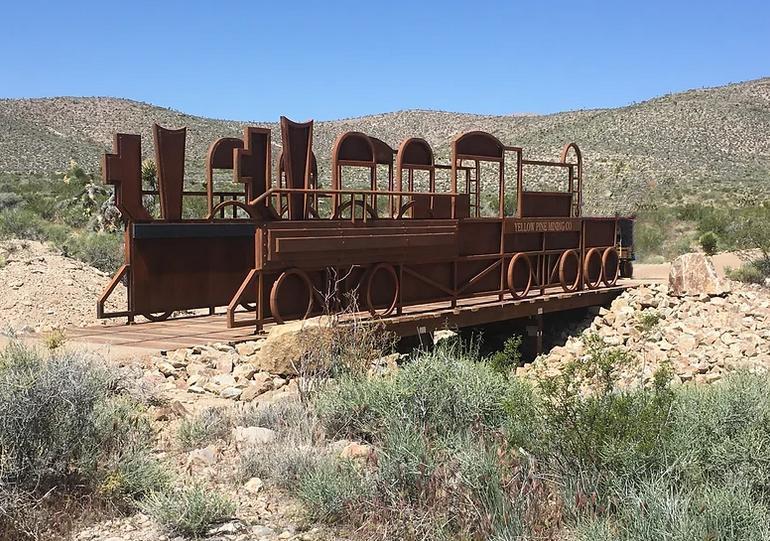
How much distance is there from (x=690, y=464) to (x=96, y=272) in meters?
14.8

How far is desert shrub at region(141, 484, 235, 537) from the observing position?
16.8ft

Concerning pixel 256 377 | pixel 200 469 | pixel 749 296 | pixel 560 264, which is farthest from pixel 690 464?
pixel 749 296

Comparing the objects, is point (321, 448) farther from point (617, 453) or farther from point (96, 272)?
point (96, 272)

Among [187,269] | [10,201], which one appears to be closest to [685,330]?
[187,269]

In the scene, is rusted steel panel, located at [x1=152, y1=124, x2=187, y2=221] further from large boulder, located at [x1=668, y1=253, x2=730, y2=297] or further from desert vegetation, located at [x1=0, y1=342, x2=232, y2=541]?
large boulder, located at [x1=668, y1=253, x2=730, y2=297]

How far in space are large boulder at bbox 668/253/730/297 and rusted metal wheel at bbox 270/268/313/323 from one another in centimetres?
931

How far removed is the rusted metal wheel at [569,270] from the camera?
1659 centimetres

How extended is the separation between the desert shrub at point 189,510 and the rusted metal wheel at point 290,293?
561 centimetres

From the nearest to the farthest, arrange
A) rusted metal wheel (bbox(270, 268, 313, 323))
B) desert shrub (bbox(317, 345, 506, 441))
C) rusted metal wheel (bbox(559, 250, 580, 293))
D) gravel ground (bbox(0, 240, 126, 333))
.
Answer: desert shrub (bbox(317, 345, 506, 441)) < rusted metal wheel (bbox(270, 268, 313, 323)) < gravel ground (bbox(0, 240, 126, 333)) < rusted metal wheel (bbox(559, 250, 580, 293))

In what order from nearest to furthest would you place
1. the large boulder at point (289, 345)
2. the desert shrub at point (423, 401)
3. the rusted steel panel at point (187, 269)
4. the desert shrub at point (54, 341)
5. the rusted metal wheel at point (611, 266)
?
the desert shrub at point (423, 401)
the desert shrub at point (54, 341)
the large boulder at point (289, 345)
the rusted steel panel at point (187, 269)
the rusted metal wheel at point (611, 266)

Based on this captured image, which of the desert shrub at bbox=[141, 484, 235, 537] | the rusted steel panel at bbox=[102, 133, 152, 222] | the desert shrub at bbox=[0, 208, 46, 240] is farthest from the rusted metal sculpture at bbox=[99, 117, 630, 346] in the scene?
the desert shrub at bbox=[0, 208, 46, 240]

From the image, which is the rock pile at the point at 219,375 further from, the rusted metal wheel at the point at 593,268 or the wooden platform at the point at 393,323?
the rusted metal wheel at the point at 593,268

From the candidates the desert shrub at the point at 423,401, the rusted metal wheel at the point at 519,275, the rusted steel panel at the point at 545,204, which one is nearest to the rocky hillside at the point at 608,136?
the rusted steel panel at the point at 545,204

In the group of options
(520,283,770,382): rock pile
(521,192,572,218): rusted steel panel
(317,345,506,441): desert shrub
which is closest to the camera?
(317,345,506,441): desert shrub
